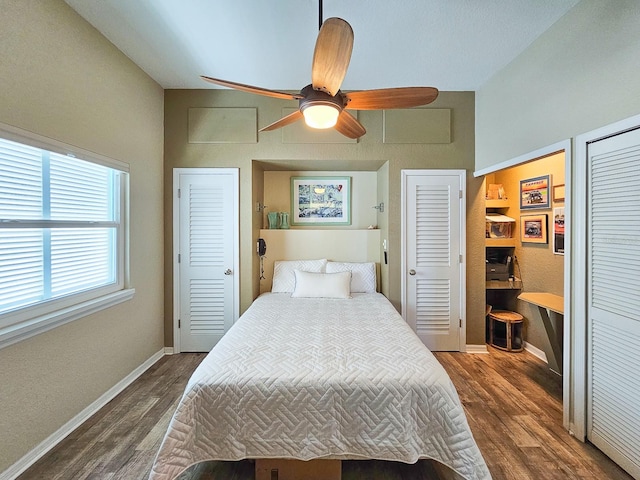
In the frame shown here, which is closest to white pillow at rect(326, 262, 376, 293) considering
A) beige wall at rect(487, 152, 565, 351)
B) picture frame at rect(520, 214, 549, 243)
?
beige wall at rect(487, 152, 565, 351)

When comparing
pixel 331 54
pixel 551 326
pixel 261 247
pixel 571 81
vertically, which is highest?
pixel 571 81

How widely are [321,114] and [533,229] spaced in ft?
9.77

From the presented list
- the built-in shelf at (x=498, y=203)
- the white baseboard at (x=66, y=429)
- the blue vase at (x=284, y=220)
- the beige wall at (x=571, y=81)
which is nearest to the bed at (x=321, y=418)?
the white baseboard at (x=66, y=429)

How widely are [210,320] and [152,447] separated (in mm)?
1433

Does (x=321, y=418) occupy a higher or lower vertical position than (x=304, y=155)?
lower

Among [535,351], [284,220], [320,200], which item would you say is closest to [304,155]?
[320,200]

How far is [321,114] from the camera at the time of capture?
5.43ft

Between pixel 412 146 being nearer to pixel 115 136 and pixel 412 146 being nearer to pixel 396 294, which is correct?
pixel 396 294

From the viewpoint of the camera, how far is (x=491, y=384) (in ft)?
8.36

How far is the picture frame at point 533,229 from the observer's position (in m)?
3.14

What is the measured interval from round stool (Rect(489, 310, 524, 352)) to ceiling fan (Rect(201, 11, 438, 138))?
8.93 feet

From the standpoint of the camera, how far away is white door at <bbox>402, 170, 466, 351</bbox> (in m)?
3.14

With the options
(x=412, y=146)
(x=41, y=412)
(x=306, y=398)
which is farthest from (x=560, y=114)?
(x=41, y=412)

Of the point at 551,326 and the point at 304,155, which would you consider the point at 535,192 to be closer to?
the point at 551,326
